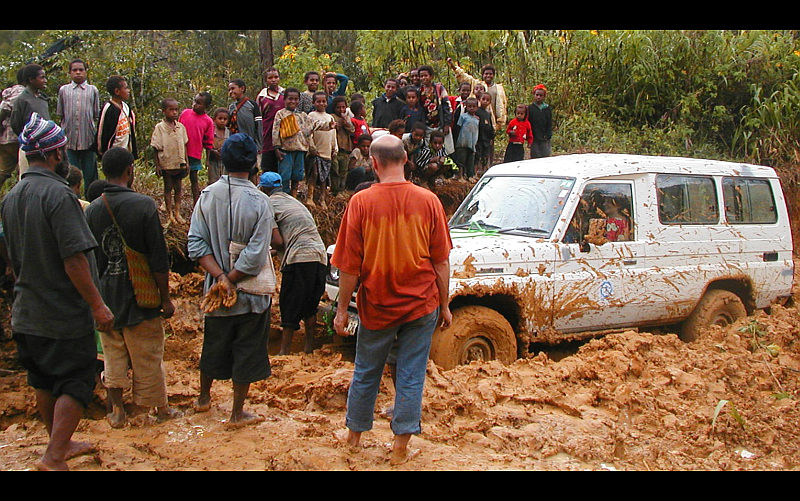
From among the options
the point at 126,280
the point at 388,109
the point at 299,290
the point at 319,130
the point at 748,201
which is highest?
the point at 388,109

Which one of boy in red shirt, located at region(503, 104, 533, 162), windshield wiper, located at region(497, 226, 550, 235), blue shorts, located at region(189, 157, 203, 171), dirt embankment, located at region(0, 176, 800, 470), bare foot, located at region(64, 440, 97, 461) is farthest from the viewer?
boy in red shirt, located at region(503, 104, 533, 162)

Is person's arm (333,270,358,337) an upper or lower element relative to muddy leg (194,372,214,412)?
upper

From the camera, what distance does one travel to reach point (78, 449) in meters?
3.98

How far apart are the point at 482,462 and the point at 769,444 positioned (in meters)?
2.16

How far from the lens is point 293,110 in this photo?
8570 millimetres

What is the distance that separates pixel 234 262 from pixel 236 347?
55 centimetres

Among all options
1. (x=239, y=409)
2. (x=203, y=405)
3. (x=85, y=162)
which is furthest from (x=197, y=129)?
(x=239, y=409)

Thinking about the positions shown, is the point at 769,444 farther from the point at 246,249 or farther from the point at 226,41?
the point at 226,41

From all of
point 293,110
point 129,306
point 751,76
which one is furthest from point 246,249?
point 751,76

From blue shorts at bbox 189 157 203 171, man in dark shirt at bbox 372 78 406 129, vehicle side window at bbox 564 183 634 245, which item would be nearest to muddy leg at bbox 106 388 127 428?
vehicle side window at bbox 564 183 634 245

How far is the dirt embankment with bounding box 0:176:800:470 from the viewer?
4.24m

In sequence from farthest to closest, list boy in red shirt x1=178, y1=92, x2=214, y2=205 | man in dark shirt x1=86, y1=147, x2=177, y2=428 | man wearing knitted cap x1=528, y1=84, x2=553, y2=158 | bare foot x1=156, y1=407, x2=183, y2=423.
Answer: man wearing knitted cap x1=528, y1=84, x2=553, y2=158, boy in red shirt x1=178, y1=92, x2=214, y2=205, bare foot x1=156, y1=407, x2=183, y2=423, man in dark shirt x1=86, y1=147, x2=177, y2=428

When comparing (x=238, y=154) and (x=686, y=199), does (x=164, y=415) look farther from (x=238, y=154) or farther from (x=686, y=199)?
(x=686, y=199)

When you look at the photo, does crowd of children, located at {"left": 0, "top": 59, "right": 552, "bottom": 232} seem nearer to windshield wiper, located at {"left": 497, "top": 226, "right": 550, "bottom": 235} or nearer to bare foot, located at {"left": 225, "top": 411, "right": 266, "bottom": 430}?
windshield wiper, located at {"left": 497, "top": 226, "right": 550, "bottom": 235}
